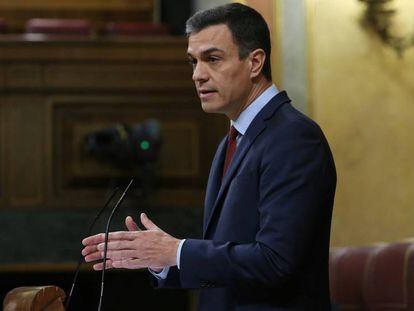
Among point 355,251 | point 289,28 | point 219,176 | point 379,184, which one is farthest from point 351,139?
point 219,176

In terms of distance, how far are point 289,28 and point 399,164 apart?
0.72 meters

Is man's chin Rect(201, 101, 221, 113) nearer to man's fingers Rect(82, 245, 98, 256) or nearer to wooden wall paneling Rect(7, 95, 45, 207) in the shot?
man's fingers Rect(82, 245, 98, 256)

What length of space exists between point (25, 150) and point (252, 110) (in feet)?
12.3

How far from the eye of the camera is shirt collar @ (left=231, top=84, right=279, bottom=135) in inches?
64.8

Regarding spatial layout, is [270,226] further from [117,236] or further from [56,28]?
[56,28]

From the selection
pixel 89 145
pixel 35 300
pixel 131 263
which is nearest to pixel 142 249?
pixel 131 263

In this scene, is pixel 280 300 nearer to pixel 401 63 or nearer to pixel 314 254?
pixel 314 254

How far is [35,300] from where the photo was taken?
4.71 ft

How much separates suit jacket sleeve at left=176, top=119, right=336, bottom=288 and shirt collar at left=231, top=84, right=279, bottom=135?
9cm

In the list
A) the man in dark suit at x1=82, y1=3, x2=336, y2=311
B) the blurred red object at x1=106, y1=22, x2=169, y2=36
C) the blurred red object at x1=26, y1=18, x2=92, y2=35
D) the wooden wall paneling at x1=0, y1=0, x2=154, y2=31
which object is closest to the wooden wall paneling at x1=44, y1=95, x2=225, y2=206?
the blurred red object at x1=26, y1=18, x2=92, y2=35

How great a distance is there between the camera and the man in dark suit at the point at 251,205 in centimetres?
150

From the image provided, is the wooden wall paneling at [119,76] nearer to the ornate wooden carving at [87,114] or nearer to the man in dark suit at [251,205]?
the ornate wooden carving at [87,114]

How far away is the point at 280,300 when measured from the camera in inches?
60.6

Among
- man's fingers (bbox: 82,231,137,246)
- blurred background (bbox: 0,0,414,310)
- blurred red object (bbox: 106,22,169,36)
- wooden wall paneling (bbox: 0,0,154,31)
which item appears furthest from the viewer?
wooden wall paneling (bbox: 0,0,154,31)
